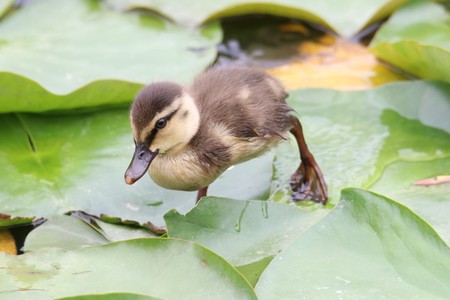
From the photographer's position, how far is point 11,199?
8.38ft

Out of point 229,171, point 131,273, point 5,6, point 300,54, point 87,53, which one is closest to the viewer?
point 131,273

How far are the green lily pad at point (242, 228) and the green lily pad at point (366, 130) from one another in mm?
267

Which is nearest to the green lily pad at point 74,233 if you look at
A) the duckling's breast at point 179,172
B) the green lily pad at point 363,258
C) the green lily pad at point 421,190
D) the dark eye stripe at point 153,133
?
the duckling's breast at point 179,172

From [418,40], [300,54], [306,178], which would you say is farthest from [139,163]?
[418,40]

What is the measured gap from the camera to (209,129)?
2.48 metres

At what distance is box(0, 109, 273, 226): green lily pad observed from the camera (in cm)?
256

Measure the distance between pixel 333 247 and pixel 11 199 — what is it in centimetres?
108

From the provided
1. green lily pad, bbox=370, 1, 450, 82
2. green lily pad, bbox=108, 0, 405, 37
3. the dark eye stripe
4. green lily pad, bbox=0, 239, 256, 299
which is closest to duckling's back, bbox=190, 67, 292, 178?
the dark eye stripe

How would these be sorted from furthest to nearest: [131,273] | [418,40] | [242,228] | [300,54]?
[300,54]
[418,40]
[242,228]
[131,273]

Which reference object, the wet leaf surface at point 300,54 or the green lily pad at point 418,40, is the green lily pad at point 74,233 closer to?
the wet leaf surface at point 300,54

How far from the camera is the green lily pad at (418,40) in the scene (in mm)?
Answer: 2939

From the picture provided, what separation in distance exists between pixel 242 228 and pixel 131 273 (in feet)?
1.38

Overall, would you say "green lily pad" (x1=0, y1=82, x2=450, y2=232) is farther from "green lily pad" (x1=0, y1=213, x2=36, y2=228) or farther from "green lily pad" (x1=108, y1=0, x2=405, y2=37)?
"green lily pad" (x1=108, y1=0, x2=405, y2=37)

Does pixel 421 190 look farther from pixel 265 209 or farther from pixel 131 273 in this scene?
pixel 131 273
